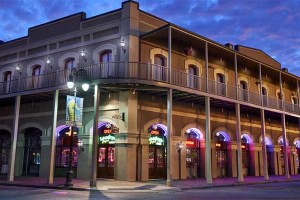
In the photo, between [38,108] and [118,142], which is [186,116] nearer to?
[118,142]

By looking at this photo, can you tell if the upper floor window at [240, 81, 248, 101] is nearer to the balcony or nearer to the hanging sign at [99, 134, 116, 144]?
the balcony

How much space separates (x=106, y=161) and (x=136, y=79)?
18.4ft

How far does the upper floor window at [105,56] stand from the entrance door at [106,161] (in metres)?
5.08

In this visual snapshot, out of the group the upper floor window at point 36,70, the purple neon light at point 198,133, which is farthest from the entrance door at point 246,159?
the upper floor window at point 36,70

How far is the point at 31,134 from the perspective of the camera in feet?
78.9

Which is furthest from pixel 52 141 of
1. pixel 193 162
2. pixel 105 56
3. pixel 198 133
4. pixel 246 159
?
pixel 246 159

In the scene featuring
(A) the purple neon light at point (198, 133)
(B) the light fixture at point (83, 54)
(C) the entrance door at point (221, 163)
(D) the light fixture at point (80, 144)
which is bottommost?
(C) the entrance door at point (221, 163)

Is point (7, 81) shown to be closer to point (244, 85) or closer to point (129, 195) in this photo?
point (129, 195)

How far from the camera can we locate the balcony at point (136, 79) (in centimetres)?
1859

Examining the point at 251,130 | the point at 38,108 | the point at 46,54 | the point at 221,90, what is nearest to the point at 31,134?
the point at 38,108

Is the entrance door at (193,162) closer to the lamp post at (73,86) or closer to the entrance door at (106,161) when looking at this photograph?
the entrance door at (106,161)

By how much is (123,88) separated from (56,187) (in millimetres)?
6050

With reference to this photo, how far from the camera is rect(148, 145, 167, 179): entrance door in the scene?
20016 mm

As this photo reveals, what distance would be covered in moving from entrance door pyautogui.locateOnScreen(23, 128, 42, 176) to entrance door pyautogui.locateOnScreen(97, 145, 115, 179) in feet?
16.9
